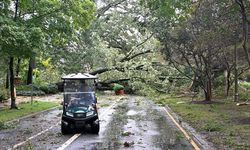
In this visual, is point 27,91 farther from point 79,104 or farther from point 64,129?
point 64,129

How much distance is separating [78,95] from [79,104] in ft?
1.36

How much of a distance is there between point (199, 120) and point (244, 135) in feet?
19.8

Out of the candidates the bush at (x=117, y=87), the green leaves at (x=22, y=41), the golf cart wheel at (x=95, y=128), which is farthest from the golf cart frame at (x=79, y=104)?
the bush at (x=117, y=87)

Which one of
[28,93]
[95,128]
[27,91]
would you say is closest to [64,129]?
[95,128]

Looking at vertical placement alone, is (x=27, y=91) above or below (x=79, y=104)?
above

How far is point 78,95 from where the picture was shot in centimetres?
1712

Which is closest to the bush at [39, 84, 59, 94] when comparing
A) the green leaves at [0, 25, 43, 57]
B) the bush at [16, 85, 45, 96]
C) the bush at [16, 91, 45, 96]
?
the bush at [16, 85, 45, 96]

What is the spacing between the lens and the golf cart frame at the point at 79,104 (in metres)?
16.4

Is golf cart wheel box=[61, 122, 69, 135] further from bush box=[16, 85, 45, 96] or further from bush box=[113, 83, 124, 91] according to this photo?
bush box=[113, 83, 124, 91]

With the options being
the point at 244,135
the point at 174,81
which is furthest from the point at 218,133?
the point at 174,81

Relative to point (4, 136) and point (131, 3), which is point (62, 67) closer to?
point (131, 3)

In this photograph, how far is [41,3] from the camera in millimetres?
25297

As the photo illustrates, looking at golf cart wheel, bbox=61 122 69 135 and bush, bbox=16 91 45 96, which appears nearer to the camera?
golf cart wheel, bbox=61 122 69 135

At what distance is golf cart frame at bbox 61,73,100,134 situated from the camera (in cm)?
1641
